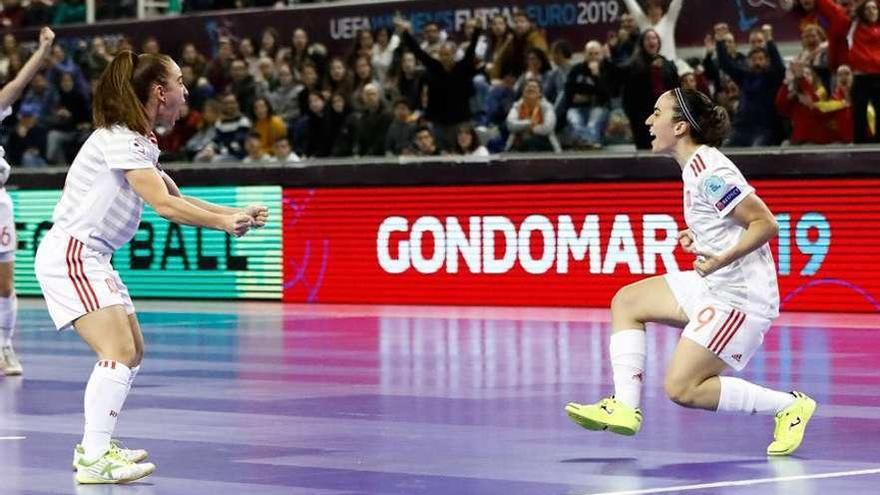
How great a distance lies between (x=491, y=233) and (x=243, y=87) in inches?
203

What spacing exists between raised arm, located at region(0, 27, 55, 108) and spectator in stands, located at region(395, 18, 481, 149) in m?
9.82

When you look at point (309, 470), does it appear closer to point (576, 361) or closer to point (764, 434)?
point (764, 434)

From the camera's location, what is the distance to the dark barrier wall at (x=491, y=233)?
21.1m

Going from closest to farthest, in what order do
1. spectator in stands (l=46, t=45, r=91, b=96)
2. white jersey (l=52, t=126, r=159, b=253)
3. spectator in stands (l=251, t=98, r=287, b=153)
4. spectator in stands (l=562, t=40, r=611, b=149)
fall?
white jersey (l=52, t=126, r=159, b=253) < spectator in stands (l=562, t=40, r=611, b=149) < spectator in stands (l=251, t=98, r=287, b=153) < spectator in stands (l=46, t=45, r=91, b=96)

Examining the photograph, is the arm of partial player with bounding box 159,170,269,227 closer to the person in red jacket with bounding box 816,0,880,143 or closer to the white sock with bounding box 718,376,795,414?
the white sock with bounding box 718,376,795,414

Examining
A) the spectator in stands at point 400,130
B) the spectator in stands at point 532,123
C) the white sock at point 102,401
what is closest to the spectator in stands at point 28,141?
the spectator in stands at point 400,130

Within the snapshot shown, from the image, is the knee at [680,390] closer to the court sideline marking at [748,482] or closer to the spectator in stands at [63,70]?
the court sideline marking at [748,482]

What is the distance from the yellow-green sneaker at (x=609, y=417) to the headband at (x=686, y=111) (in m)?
1.48

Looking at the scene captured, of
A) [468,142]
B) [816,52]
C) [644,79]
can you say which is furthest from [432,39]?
[816,52]

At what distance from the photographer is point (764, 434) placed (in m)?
10.7

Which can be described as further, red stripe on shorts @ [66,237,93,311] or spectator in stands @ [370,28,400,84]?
spectator in stands @ [370,28,400,84]

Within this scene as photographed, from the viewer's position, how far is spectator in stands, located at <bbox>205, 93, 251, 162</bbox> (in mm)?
26219

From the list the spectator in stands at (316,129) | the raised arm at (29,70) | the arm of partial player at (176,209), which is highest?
the spectator in stands at (316,129)

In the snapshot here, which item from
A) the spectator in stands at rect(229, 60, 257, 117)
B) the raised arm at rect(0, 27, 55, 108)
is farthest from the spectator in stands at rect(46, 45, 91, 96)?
the raised arm at rect(0, 27, 55, 108)
